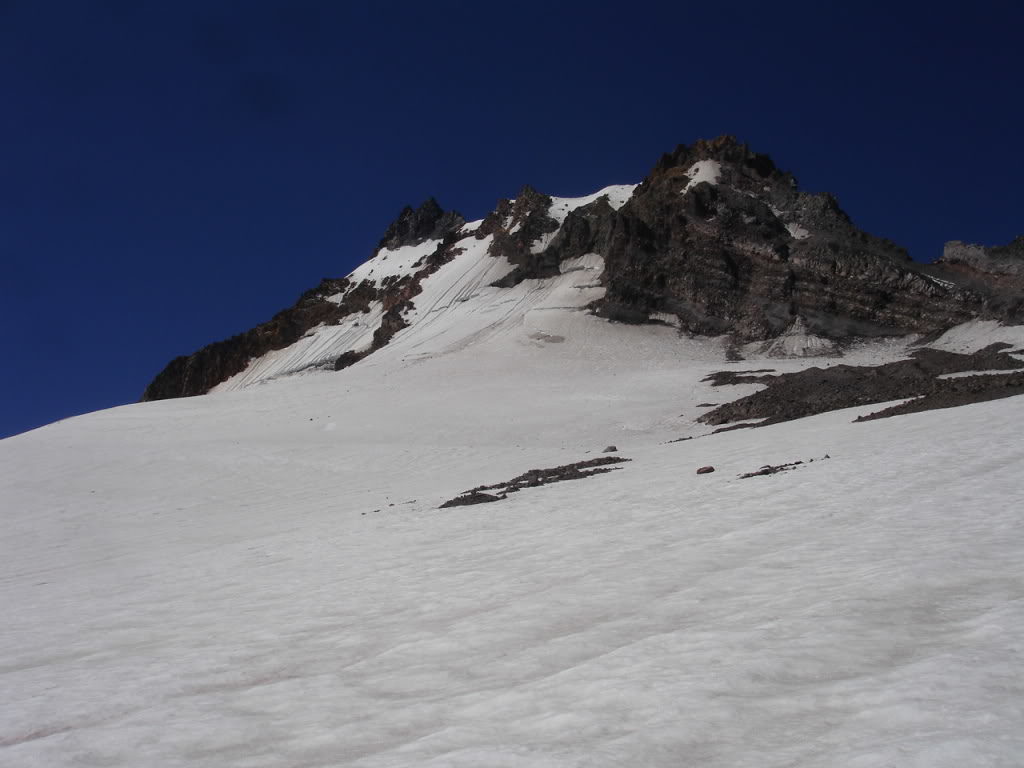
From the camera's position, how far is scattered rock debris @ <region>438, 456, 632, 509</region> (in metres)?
15.1

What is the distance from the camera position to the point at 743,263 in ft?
195

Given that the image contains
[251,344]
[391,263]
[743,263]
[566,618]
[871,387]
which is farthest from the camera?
[391,263]

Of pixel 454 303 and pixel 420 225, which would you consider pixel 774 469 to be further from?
pixel 420 225

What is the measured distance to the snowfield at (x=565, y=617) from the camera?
3766 millimetres

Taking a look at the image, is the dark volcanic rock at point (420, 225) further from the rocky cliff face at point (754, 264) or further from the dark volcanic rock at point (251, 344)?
the rocky cliff face at point (754, 264)

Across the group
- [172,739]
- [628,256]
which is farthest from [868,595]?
[628,256]

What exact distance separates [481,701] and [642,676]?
96cm

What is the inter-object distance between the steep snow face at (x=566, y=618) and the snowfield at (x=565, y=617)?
3 cm

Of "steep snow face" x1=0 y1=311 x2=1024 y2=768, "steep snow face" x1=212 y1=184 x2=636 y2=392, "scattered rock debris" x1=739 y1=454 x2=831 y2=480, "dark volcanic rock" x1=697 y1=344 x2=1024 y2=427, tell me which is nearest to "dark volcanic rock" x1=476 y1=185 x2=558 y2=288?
"steep snow face" x1=212 y1=184 x2=636 y2=392

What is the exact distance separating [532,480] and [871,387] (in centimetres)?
1635

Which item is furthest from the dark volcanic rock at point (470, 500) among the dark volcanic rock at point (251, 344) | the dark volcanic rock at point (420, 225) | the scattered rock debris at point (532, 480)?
the dark volcanic rock at point (420, 225)

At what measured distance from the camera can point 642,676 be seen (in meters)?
4.43

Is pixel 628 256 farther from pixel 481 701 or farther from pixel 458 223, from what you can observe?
pixel 481 701

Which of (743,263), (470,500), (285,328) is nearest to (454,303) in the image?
(743,263)
